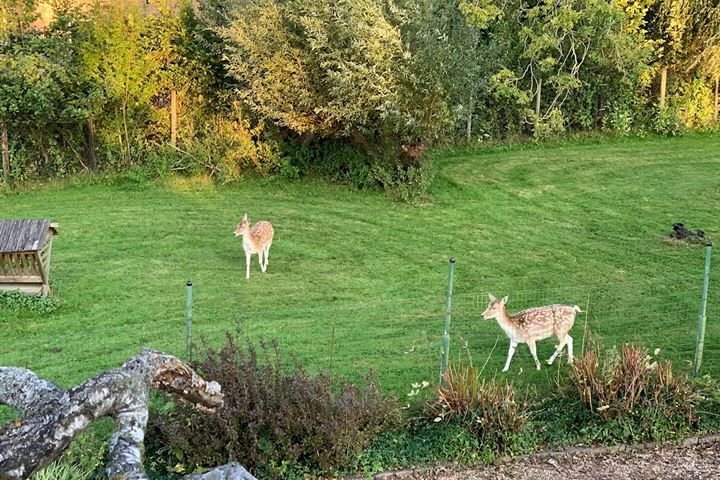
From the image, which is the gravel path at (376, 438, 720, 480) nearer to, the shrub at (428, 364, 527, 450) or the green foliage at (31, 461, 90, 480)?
the shrub at (428, 364, 527, 450)

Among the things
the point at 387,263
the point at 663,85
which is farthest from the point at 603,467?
the point at 663,85

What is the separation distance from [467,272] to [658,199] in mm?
6540

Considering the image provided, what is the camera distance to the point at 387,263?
1319 cm

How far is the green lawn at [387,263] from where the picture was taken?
957 centimetres

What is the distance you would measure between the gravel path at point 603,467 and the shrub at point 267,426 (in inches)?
21.4

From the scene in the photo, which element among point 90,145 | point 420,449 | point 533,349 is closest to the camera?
point 420,449

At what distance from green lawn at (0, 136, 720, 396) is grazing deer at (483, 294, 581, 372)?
40cm

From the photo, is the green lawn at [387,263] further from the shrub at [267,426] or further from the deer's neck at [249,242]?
the shrub at [267,426]

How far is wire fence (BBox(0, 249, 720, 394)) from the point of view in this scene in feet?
29.6

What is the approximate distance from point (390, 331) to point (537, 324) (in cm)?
212

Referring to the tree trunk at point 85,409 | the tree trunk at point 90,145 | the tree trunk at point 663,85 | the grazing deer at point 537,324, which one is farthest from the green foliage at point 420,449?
the tree trunk at point 663,85

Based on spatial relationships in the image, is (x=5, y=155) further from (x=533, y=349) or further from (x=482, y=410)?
(x=482, y=410)

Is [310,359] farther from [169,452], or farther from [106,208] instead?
[106,208]

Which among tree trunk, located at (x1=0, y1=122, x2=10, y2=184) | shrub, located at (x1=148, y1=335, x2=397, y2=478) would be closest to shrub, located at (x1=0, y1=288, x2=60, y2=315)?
shrub, located at (x1=148, y1=335, x2=397, y2=478)
